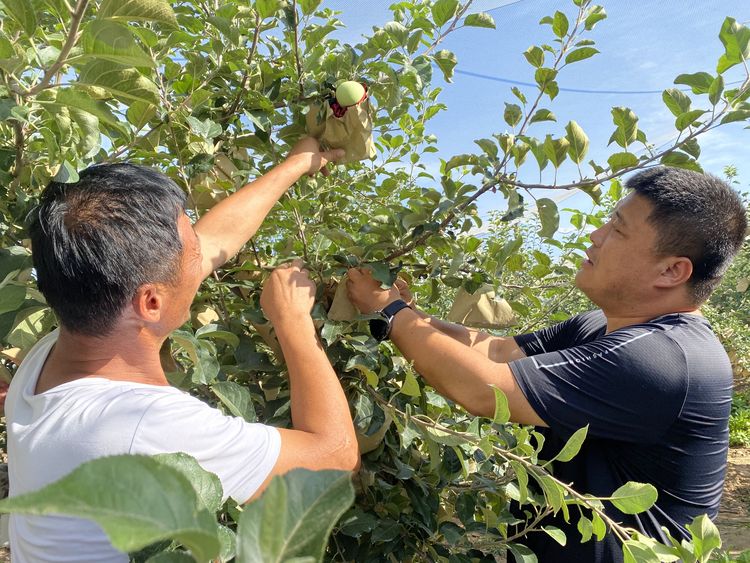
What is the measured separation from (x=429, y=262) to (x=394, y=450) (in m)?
0.53

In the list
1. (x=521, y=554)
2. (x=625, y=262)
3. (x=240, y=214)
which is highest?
(x=240, y=214)

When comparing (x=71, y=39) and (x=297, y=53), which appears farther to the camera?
(x=297, y=53)

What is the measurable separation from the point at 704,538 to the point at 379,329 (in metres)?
0.82

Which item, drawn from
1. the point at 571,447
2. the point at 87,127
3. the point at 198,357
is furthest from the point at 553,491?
the point at 87,127

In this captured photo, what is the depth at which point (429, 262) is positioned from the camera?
5.69 feet

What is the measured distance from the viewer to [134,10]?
87 centimetres

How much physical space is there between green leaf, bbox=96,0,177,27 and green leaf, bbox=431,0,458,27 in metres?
0.71

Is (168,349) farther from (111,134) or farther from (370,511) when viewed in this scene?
(370,511)

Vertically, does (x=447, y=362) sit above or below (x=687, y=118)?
below

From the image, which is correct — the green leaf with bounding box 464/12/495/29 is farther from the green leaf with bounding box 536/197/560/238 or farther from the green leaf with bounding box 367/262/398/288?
the green leaf with bounding box 367/262/398/288

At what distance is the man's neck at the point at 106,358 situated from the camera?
98cm

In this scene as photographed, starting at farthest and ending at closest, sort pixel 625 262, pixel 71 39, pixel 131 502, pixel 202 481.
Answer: pixel 625 262, pixel 71 39, pixel 202 481, pixel 131 502

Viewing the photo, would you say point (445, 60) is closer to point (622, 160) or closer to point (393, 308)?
point (622, 160)

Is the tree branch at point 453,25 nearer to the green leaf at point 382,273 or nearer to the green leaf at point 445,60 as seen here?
the green leaf at point 445,60
